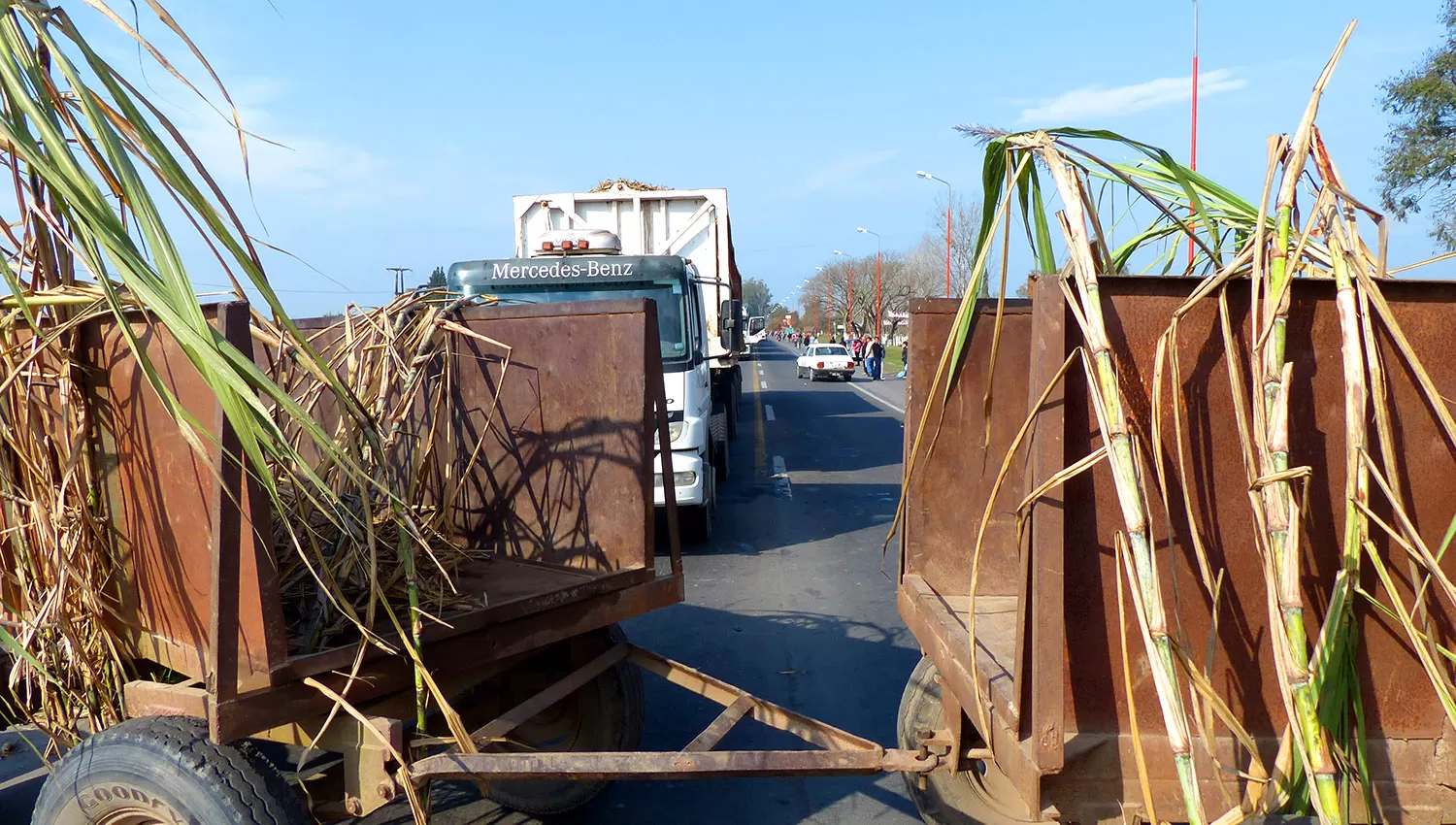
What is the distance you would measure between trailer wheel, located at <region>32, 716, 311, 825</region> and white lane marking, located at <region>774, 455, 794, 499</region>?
31.4ft

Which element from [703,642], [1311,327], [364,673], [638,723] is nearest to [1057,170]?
[1311,327]

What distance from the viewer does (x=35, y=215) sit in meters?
2.76

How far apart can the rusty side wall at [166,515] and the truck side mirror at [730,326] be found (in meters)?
8.79

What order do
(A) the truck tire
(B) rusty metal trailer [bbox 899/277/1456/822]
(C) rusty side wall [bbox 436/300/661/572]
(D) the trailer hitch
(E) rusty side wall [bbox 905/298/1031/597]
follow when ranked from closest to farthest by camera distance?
1. (B) rusty metal trailer [bbox 899/277/1456/822]
2. (D) the trailer hitch
3. (E) rusty side wall [bbox 905/298/1031/597]
4. (C) rusty side wall [bbox 436/300/661/572]
5. (A) the truck tire

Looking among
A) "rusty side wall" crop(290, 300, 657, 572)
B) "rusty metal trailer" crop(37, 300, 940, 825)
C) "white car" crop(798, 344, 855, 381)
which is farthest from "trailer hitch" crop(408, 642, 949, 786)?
"white car" crop(798, 344, 855, 381)

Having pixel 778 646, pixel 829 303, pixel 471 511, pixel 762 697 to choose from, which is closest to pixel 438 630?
pixel 471 511

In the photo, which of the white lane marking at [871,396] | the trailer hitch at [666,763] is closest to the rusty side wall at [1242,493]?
the trailer hitch at [666,763]

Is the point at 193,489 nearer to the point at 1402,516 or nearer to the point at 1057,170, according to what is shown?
the point at 1057,170

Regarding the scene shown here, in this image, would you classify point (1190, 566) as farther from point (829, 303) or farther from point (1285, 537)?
point (829, 303)

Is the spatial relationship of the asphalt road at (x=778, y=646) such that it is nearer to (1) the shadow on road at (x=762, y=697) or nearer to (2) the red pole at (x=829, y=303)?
(1) the shadow on road at (x=762, y=697)

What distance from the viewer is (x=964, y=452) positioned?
12.1 ft

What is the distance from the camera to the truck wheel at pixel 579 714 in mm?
3883

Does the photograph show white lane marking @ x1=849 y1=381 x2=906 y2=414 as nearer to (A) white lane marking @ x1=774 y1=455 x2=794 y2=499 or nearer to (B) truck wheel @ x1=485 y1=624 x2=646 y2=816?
(A) white lane marking @ x1=774 y1=455 x2=794 y2=499

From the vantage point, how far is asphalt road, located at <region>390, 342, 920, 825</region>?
4.21 meters
